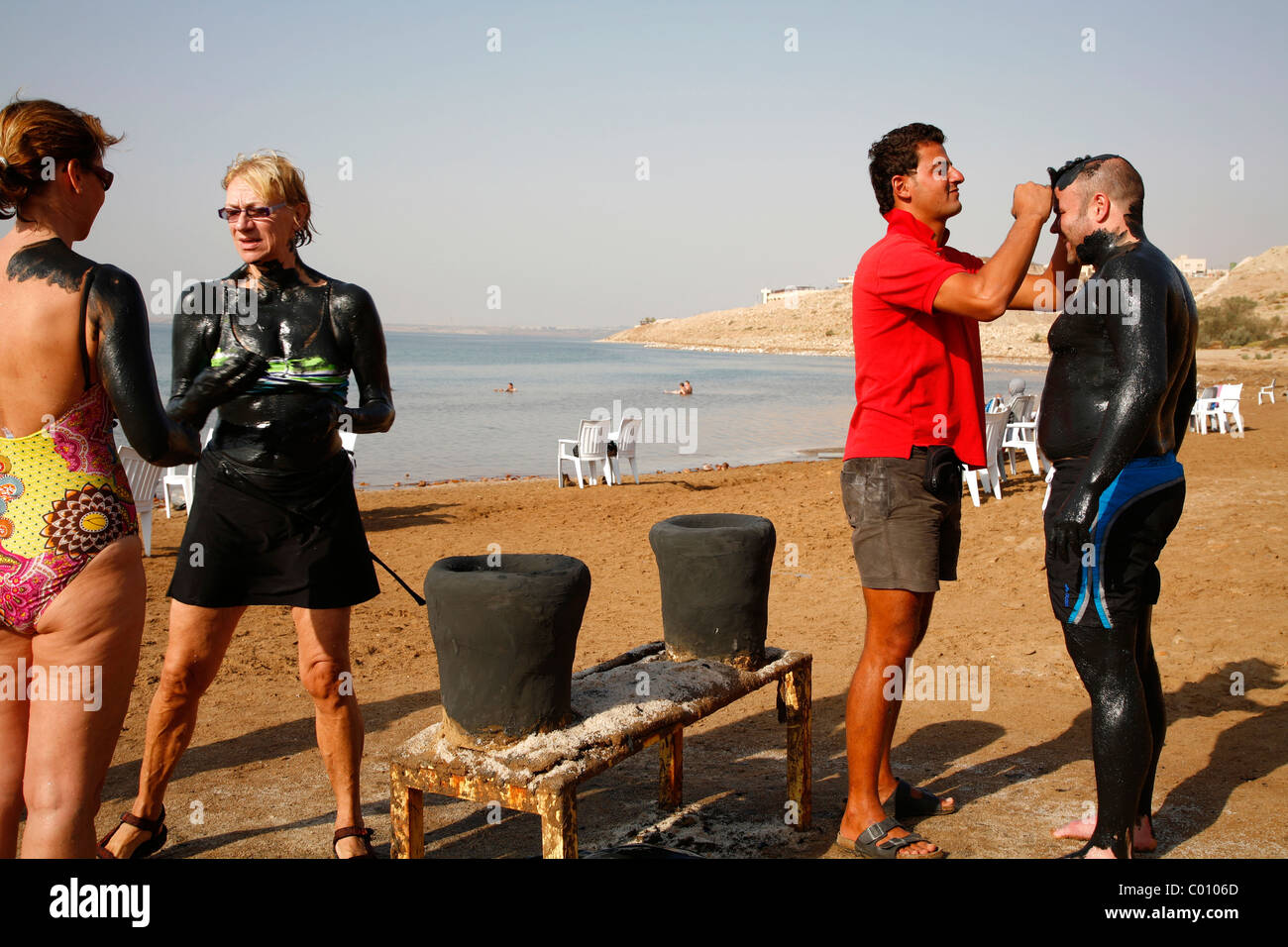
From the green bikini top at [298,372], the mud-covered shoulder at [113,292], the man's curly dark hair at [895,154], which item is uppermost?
the man's curly dark hair at [895,154]

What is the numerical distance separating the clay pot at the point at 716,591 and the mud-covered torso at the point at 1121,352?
1103 mm

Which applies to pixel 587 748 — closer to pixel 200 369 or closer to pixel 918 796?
pixel 918 796

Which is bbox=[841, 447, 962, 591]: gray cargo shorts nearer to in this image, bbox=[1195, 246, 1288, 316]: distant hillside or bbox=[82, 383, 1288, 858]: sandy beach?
bbox=[82, 383, 1288, 858]: sandy beach

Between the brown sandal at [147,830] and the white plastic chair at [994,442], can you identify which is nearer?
the brown sandal at [147,830]

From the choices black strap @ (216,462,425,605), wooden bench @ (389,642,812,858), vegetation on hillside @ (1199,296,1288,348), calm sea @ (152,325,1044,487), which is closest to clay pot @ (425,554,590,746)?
wooden bench @ (389,642,812,858)

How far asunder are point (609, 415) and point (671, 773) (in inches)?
997

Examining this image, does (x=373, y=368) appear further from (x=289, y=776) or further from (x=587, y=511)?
(x=587, y=511)

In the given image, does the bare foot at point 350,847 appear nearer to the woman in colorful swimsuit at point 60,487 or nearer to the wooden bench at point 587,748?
the wooden bench at point 587,748

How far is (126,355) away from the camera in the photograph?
7.73ft

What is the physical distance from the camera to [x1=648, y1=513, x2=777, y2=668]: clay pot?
3662 mm

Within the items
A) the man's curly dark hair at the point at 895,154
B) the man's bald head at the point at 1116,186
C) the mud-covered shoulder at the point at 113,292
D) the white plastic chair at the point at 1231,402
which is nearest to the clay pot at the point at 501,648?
the mud-covered shoulder at the point at 113,292

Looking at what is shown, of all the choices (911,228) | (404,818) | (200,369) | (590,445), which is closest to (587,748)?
(404,818)

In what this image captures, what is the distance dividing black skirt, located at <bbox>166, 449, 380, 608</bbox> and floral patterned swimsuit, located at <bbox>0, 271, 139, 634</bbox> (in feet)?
2.75

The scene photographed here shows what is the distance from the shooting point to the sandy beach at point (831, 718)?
3785 millimetres
